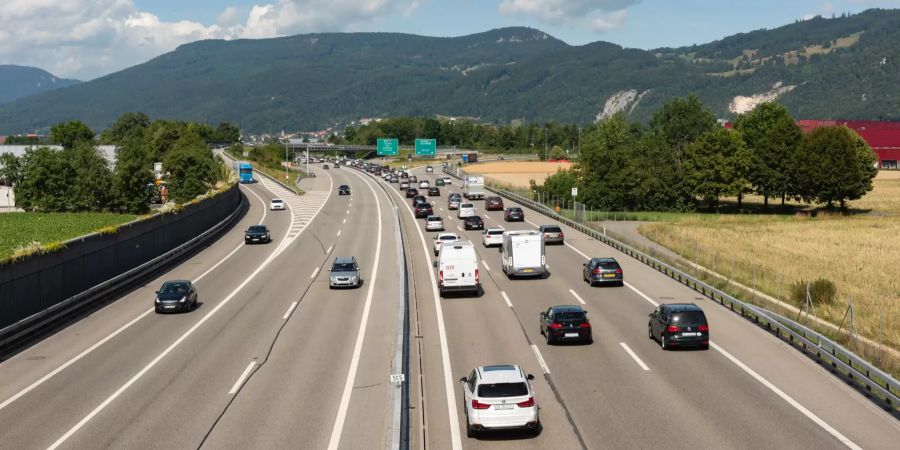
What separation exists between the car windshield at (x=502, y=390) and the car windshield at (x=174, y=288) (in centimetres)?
2156

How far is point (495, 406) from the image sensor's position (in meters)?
19.8

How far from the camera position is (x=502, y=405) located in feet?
65.0

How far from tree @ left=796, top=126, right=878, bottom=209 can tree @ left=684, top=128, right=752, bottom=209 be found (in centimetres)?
693

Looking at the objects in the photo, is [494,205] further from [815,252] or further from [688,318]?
[688,318]

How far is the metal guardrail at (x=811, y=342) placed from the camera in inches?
923

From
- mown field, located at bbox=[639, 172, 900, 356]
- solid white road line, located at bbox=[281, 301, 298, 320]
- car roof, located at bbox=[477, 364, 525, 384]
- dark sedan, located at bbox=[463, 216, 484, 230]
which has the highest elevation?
car roof, located at bbox=[477, 364, 525, 384]

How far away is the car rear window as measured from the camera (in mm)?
28938

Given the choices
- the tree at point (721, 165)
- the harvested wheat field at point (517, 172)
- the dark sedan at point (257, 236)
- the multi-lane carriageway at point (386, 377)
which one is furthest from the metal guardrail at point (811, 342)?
the harvested wheat field at point (517, 172)

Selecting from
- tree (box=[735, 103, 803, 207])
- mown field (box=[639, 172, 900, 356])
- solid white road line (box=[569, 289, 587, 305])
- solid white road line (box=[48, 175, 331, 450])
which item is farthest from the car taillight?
tree (box=[735, 103, 803, 207])

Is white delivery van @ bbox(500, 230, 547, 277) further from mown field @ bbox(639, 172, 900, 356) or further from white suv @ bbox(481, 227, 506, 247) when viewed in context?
white suv @ bbox(481, 227, 506, 247)

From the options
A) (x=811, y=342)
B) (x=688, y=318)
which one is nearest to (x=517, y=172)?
(x=688, y=318)

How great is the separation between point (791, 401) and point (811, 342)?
243 inches

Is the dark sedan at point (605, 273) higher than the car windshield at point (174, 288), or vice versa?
the car windshield at point (174, 288)

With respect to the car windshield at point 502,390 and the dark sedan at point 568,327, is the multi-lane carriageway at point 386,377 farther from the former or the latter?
the car windshield at point 502,390
